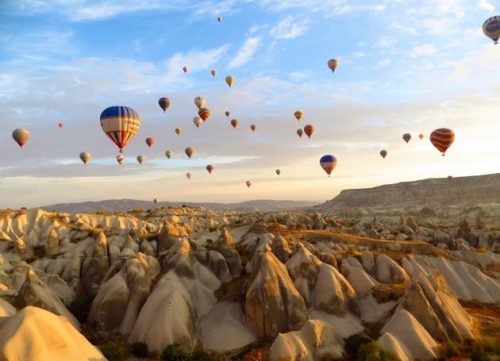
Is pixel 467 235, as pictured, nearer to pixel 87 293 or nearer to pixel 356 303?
pixel 356 303

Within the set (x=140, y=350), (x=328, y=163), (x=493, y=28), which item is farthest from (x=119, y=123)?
(x=493, y=28)

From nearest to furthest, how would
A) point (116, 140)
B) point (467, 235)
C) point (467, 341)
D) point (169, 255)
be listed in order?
1. point (467, 341)
2. point (169, 255)
3. point (116, 140)
4. point (467, 235)

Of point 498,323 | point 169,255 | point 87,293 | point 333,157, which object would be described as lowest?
point 498,323

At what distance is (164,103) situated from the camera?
9088 centimetres

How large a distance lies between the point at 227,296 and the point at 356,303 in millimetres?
12298

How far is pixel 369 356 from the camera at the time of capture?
2823cm

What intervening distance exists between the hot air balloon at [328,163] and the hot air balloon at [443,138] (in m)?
21.9

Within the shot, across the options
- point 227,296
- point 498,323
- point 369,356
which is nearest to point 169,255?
point 227,296

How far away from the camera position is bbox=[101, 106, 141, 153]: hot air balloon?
6031 centimetres

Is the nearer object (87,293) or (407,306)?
(407,306)

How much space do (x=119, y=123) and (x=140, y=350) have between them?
3745 centimetres

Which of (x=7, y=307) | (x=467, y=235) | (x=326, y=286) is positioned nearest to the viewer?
(x=7, y=307)

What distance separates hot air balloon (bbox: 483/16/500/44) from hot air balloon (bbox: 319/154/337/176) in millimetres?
40071

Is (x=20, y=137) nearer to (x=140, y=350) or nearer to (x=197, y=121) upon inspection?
(x=197, y=121)
